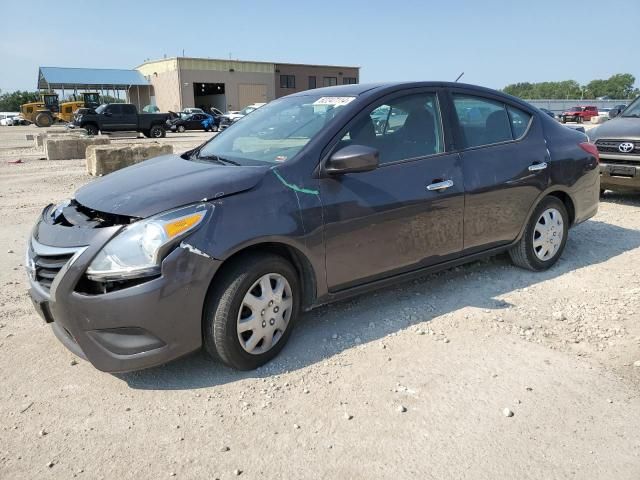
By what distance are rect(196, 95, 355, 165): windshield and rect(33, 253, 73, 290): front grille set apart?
4.22ft

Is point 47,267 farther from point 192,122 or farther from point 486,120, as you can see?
point 192,122

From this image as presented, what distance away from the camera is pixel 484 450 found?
2.52 metres

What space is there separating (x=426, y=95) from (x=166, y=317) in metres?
2.60

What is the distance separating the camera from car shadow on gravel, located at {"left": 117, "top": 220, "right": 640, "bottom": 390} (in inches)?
126

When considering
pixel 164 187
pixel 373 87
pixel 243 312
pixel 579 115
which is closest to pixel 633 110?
pixel 373 87

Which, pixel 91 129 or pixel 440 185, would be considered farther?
pixel 91 129

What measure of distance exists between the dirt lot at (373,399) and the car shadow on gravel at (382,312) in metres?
0.02

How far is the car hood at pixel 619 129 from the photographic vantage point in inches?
292

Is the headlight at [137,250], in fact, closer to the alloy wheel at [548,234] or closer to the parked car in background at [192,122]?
the alloy wheel at [548,234]

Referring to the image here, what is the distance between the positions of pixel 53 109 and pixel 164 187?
50211mm

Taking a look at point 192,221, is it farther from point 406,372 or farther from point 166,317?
point 406,372

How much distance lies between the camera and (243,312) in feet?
10.2

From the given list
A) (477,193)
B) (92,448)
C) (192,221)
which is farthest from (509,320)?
(92,448)

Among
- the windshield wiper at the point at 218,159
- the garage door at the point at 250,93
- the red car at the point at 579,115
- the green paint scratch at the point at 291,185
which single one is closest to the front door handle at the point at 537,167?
the green paint scratch at the point at 291,185
